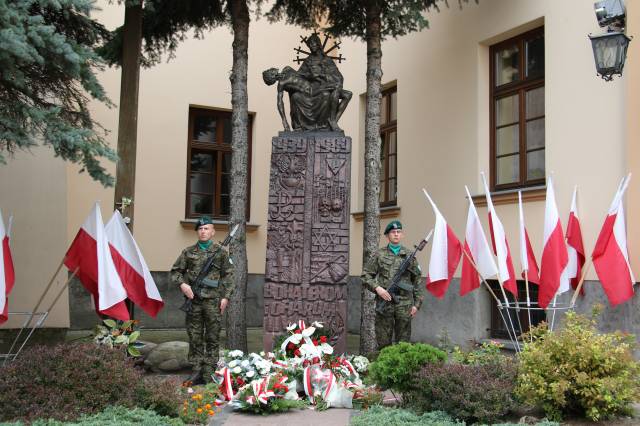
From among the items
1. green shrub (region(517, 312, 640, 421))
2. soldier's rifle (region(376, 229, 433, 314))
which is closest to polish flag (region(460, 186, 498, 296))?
soldier's rifle (region(376, 229, 433, 314))

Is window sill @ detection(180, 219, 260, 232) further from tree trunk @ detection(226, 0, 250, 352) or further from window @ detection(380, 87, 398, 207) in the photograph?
tree trunk @ detection(226, 0, 250, 352)

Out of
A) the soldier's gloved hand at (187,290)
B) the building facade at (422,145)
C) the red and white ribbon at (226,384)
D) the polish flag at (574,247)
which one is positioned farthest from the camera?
the building facade at (422,145)

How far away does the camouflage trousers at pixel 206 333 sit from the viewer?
7.12m

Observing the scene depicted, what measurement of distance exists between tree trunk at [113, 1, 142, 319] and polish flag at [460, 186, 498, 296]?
4.43m

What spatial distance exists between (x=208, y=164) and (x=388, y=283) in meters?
7.69

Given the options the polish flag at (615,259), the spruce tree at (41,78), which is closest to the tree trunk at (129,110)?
the spruce tree at (41,78)

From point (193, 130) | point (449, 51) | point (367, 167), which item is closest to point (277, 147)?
point (367, 167)

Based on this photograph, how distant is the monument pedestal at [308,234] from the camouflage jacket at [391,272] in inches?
21.1

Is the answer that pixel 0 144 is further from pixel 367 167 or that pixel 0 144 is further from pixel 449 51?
pixel 449 51

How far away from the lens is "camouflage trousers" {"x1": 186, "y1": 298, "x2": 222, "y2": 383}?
712cm

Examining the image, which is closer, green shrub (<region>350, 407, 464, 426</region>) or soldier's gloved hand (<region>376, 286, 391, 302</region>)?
green shrub (<region>350, 407, 464, 426</region>)

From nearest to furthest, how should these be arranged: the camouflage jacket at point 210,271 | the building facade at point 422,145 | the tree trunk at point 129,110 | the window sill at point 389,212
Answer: the camouflage jacket at point 210,271 < the building facade at point 422,145 < the tree trunk at point 129,110 < the window sill at point 389,212

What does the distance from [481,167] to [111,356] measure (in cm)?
647

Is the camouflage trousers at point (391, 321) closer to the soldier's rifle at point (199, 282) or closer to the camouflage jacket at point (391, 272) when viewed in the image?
the camouflage jacket at point (391, 272)
